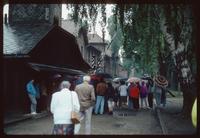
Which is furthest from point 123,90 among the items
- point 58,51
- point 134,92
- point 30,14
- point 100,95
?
point 30,14

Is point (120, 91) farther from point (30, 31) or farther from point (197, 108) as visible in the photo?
point (197, 108)

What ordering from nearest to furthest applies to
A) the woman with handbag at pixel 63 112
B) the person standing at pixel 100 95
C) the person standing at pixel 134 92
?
the woman with handbag at pixel 63 112 → the person standing at pixel 100 95 → the person standing at pixel 134 92

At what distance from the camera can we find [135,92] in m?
18.5

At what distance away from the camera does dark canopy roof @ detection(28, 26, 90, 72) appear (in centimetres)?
1875

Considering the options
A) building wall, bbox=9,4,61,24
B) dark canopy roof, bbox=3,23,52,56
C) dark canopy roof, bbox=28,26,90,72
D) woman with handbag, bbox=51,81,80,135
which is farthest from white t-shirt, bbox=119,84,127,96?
woman with handbag, bbox=51,81,80,135

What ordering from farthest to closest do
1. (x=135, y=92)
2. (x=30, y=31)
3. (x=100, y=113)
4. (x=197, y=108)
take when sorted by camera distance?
1. (x=30, y=31)
2. (x=135, y=92)
3. (x=100, y=113)
4. (x=197, y=108)

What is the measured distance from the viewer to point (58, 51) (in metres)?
21.9

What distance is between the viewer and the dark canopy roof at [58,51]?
18.8 m

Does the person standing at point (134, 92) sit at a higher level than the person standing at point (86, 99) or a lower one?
lower

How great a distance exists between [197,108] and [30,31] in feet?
58.0

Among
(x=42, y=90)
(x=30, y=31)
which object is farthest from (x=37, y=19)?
(x=42, y=90)

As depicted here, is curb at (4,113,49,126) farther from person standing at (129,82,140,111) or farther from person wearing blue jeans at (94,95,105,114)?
person standing at (129,82,140,111)

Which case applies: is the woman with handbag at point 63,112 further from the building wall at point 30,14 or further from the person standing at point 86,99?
the building wall at point 30,14

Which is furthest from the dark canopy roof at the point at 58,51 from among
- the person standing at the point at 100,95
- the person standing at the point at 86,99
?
the person standing at the point at 86,99
